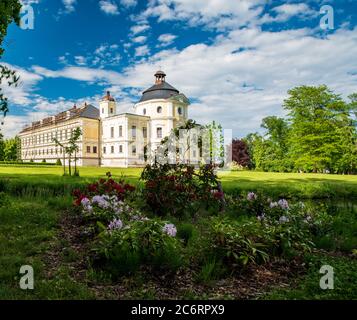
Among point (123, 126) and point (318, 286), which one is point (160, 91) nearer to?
point (123, 126)

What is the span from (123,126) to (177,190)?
35.7 meters

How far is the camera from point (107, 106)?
1775 inches

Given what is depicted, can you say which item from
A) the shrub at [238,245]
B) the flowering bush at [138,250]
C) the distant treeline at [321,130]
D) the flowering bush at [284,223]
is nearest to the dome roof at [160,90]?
the distant treeline at [321,130]

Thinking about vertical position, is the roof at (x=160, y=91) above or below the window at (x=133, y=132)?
above

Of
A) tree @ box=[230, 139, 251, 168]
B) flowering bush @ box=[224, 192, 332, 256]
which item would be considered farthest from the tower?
flowering bush @ box=[224, 192, 332, 256]

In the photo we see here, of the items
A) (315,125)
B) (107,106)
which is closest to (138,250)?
(315,125)

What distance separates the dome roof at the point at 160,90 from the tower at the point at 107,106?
14.6ft

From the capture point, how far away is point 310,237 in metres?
4.89

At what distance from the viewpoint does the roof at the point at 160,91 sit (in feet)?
138

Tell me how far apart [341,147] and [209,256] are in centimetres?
3153

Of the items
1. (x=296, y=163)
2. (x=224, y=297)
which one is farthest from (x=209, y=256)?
(x=296, y=163)

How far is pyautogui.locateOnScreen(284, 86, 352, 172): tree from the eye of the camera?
3064 centimetres

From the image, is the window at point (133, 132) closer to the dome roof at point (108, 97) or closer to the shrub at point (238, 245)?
the dome roof at point (108, 97)
